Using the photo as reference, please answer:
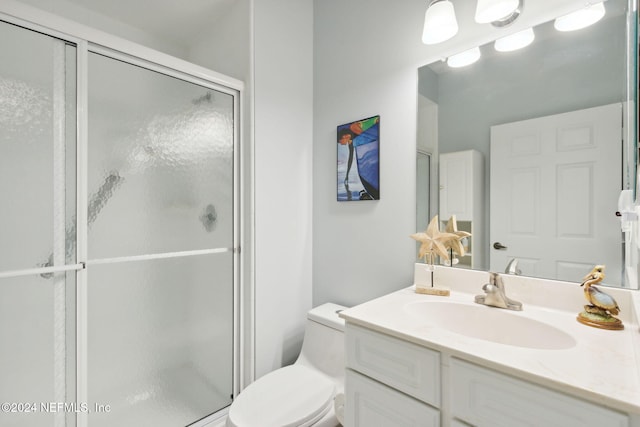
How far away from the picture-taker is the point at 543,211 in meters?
1.08

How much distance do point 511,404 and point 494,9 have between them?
128 centimetres

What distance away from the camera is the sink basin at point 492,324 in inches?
35.3

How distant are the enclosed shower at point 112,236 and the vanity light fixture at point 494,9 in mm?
1222

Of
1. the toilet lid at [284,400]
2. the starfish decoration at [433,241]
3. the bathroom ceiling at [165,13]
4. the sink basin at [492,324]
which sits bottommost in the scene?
the toilet lid at [284,400]

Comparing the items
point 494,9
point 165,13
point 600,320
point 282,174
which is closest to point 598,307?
point 600,320

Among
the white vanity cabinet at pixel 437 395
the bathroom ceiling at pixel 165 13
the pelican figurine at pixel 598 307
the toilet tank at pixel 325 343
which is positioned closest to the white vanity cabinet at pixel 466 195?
the pelican figurine at pixel 598 307

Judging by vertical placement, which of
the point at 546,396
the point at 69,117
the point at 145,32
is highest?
the point at 145,32

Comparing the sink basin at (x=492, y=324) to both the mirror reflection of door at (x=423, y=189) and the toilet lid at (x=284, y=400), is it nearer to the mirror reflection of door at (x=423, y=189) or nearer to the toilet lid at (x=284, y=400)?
the mirror reflection of door at (x=423, y=189)

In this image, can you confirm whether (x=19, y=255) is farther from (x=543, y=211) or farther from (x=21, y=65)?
(x=543, y=211)

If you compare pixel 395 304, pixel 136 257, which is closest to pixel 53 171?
pixel 136 257

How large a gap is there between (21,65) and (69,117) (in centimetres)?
21

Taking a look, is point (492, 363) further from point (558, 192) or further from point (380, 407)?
point (558, 192)

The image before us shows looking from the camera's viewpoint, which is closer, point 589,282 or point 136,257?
point 589,282

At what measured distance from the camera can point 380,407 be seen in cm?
89
